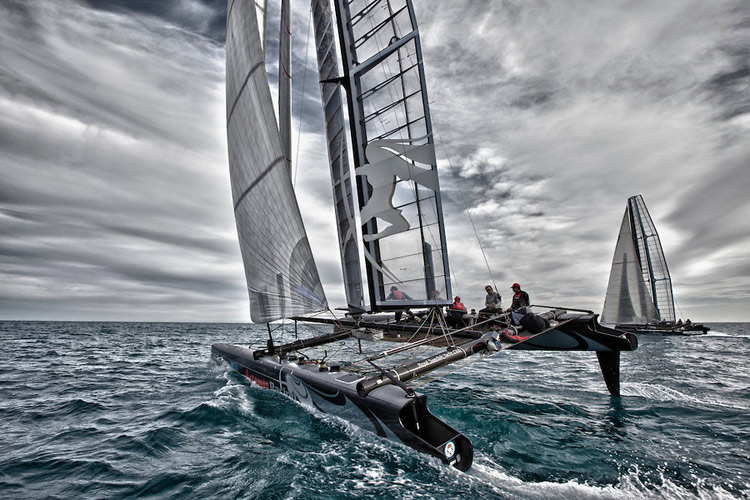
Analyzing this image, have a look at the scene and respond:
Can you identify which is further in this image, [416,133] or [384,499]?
[416,133]

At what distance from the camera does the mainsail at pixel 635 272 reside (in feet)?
71.9

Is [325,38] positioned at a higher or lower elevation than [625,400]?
higher

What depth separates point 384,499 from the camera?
2.66 m

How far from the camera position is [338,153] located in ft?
25.8

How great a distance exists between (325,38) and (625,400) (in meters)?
9.93

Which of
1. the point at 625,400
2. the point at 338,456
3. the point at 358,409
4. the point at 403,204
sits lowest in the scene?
the point at 625,400

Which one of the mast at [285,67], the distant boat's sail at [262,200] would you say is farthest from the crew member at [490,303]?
the mast at [285,67]

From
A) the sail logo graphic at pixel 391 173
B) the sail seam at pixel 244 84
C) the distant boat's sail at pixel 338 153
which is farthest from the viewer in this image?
the distant boat's sail at pixel 338 153

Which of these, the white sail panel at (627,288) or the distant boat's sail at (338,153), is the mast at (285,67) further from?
the white sail panel at (627,288)

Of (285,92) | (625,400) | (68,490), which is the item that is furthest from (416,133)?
(68,490)

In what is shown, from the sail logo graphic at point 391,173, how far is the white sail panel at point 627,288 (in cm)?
2151

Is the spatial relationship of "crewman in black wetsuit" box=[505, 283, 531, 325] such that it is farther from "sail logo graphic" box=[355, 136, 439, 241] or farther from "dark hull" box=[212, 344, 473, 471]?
"dark hull" box=[212, 344, 473, 471]

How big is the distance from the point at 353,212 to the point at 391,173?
1.34m

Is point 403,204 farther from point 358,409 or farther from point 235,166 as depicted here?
point 358,409
